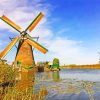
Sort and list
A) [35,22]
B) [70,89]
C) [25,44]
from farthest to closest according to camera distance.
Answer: [35,22] < [25,44] < [70,89]

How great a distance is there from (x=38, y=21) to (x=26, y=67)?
25.6 feet

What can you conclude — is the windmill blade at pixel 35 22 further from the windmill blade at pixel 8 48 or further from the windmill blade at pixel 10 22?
the windmill blade at pixel 8 48

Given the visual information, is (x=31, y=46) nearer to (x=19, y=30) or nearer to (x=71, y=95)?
(x=19, y=30)


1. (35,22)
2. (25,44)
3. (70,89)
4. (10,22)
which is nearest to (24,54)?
(25,44)

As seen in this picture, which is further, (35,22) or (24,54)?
(35,22)

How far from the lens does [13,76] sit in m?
13.0

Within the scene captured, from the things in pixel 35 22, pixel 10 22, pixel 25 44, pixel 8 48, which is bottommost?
pixel 8 48

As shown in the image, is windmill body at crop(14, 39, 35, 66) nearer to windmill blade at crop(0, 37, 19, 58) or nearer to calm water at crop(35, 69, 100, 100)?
windmill blade at crop(0, 37, 19, 58)

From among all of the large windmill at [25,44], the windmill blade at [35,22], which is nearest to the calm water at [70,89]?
the large windmill at [25,44]

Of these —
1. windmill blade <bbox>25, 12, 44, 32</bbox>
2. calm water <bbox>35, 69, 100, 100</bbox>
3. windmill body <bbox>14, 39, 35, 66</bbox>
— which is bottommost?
calm water <bbox>35, 69, 100, 100</bbox>

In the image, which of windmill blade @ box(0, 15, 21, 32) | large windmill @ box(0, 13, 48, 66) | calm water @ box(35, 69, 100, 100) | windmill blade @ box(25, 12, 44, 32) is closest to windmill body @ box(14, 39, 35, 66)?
large windmill @ box(0, 13, 48, 66)

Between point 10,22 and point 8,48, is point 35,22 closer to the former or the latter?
point 10,22

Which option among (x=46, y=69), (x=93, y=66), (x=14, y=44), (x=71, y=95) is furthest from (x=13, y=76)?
(x=93, y=66)

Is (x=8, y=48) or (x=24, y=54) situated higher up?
(x=8, y=48)
